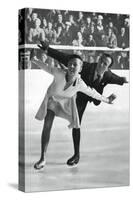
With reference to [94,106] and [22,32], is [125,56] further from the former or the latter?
[22,32]

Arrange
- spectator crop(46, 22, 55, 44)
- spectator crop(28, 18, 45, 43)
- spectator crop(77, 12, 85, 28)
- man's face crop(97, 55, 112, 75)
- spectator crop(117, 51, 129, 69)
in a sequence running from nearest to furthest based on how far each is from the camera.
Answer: spectator crop(28, 18, 45, 43) → spectator crop(46, 22, 55, 44) → spectator crop(77, 12, 85, 28) → man's face crop(97, 55, 112, 75) → spectator crop(117, 51, 129, 69)

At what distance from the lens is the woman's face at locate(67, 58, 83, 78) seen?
9.54 m

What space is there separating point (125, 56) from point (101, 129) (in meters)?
1.02

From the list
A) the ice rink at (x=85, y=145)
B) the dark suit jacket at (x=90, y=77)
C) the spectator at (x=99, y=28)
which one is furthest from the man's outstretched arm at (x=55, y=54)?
the spectator at (x=99, y=28)

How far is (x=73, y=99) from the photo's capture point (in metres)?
9.55

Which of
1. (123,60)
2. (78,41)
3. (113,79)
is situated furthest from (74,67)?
(123,60)

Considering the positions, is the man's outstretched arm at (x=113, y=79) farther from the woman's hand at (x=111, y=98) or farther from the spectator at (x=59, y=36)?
the spectator at (x=59, y=36)

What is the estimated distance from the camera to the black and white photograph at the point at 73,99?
30.6 ft

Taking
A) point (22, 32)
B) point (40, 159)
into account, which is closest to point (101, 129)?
point (40, 159)

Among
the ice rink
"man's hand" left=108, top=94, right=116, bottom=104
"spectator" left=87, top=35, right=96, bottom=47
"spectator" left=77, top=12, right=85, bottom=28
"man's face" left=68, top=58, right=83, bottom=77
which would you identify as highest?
"spectator" left=77, top=12, right=85, bottom=28

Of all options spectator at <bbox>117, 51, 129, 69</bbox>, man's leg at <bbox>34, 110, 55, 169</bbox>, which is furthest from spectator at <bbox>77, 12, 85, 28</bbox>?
man's leg at <bbox>34, 110, 55, 169</bbox>

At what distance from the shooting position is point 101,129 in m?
9.78

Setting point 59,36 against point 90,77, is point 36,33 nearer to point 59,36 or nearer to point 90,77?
point 59,36

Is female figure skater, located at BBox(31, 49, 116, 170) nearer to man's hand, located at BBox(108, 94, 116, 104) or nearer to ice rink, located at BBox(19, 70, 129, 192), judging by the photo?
ice rink, located at BBox(19, 70, 129, 192)
